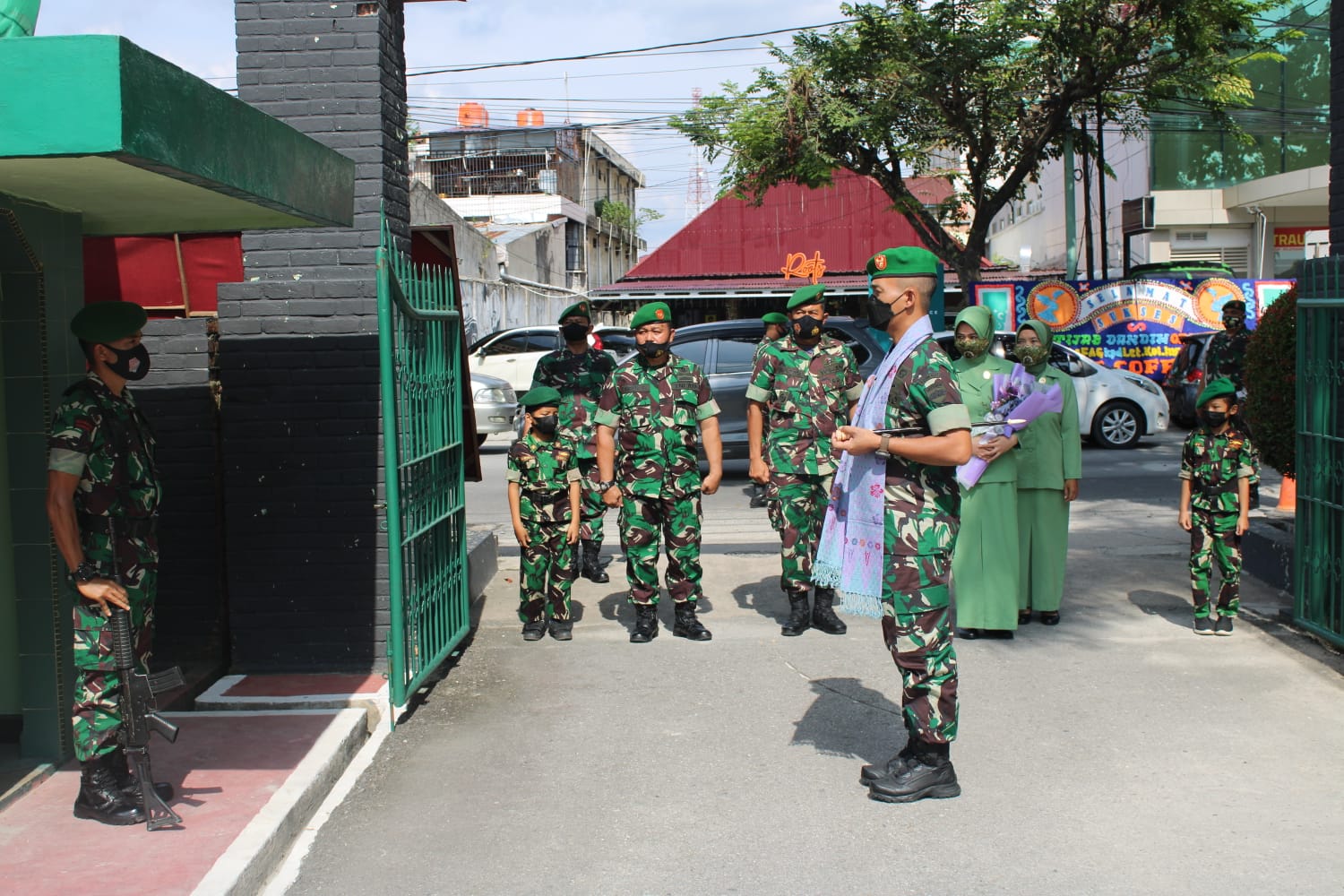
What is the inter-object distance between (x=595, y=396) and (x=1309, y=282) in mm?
4325

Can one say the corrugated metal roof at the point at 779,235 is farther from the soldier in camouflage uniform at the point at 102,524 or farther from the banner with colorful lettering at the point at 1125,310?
the soldier in camouflage uniform at the point at 102,524

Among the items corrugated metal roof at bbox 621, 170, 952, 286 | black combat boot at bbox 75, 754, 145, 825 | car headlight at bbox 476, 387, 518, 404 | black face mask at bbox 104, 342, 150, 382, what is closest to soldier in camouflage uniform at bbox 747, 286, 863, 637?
black face mask at bbox 104, 342, 150, 382

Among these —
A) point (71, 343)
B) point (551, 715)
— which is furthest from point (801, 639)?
point (71, 343)

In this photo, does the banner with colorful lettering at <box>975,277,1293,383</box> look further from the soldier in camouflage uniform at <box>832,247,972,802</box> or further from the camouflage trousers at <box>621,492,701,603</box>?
the soldier in camouflage uniform at <box>832,247,972,802</box>

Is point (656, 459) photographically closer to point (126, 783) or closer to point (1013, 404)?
point (1013, 404)

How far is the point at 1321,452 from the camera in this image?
6531 mm

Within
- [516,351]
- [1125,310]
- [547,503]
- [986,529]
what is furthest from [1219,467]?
[516,351]

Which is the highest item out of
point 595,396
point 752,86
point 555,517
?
point 752,86

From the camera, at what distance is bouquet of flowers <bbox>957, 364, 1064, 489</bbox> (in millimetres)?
6780

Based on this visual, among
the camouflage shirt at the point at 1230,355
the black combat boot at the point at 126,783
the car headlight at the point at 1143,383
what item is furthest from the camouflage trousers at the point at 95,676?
the car headlight at the point at 1143,383

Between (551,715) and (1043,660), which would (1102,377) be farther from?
(551,715)

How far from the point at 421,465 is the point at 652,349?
1.62 m

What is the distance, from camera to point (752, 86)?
63.0 ft

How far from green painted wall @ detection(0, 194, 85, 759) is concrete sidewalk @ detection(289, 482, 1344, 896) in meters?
1.33
